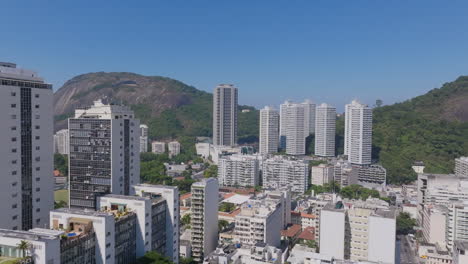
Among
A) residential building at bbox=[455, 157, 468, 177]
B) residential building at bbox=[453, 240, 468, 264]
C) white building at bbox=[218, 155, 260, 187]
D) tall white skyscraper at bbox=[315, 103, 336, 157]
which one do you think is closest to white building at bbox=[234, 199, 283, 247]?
residential building at bbox=[453, 240, 468, 264]

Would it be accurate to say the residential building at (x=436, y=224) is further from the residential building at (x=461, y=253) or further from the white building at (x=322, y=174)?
the white building at (x=322, y=174)

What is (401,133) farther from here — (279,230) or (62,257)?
(62,257)

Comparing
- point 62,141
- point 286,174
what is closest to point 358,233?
point 286,174

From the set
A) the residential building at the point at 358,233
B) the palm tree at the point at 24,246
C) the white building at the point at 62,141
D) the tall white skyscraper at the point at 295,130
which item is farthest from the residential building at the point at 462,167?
the white building at the point at 62,141

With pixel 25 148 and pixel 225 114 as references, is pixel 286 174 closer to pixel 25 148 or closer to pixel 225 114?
pixel 225 114

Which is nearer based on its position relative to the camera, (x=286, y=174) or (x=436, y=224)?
(x=436, y=224)

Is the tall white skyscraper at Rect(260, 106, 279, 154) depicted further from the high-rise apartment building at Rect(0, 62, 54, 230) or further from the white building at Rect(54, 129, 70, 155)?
the high-rise apartment building at Rect(0, 62, 54, 230)
